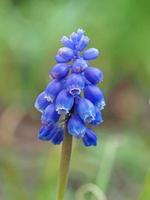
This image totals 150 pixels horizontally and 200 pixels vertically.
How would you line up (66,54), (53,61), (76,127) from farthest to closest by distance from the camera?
(53,61), (66,54), (76,127)

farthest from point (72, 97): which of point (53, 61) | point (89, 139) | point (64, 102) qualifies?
point (53, 61)

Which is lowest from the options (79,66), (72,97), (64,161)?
(64,161)

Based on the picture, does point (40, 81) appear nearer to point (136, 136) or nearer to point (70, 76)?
point (136, 136)

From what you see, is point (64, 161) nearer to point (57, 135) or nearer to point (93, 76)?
point (57, 135)

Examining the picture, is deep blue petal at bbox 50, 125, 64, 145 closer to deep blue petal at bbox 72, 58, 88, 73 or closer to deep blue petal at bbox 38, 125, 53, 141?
deep blue petal at bbox 38, 125, 53, 141

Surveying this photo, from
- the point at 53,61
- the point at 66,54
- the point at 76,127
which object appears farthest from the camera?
the point at 53,61

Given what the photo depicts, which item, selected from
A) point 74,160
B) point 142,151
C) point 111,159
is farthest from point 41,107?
point 142,151
